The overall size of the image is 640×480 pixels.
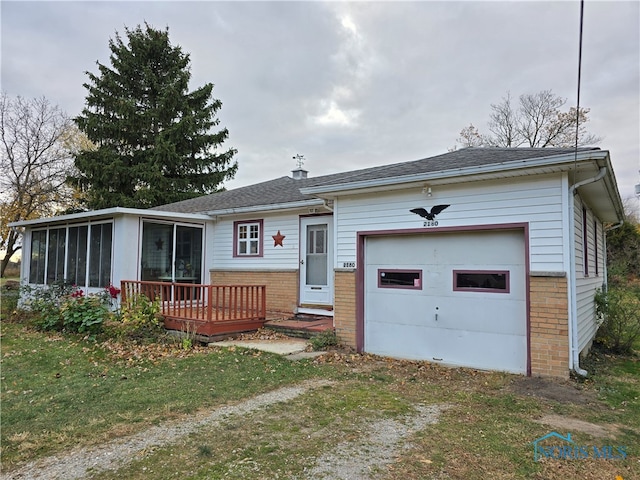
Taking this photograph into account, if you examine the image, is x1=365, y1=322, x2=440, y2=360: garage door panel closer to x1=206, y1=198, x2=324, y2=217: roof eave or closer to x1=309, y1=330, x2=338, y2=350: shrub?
x1=309, y1=330, x2=338, y2=350: shrub

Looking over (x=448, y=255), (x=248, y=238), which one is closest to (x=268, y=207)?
(x=248, y=238)

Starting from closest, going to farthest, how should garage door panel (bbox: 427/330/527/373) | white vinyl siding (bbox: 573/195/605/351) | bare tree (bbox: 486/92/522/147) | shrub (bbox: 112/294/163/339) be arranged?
garage door panel (bbox: 427/330/527/373) → white vinyl siding (bbox: 573/195/605/351) → shrub (bbox: 112/294/163/339) → bare tree (bbox: 486/92/522/147)

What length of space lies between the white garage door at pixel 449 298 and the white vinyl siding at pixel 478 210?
0.27 meters

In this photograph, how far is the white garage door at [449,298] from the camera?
6.15 meters

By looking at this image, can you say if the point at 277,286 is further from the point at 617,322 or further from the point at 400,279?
the point at 617,322

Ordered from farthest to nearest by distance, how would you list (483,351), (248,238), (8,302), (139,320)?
(8,302) < (248,238) < (139,320) < (483,351)

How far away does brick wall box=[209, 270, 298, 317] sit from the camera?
10.4 meters

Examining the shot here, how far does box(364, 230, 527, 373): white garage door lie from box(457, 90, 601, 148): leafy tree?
22233 millimetres

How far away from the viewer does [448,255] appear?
266 inches

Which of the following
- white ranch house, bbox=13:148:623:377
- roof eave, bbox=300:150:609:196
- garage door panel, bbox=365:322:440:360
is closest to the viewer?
roof eave, bbox=300:150:609:196

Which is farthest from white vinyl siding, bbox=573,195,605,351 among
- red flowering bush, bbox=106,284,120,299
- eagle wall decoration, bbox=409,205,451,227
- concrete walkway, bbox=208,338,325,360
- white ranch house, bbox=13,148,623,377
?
red flowering bush, bbox=106,284,120,299

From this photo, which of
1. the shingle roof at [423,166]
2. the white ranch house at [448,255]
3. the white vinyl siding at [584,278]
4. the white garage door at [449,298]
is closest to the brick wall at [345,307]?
the white ranch house at [448,255]

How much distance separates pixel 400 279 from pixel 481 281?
1.39m

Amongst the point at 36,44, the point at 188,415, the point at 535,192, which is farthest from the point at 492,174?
the point at 36,44
